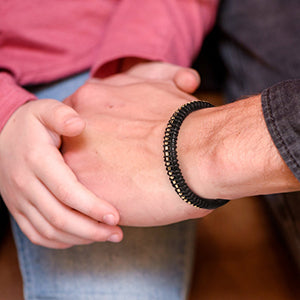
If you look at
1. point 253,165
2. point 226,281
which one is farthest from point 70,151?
point 226,281

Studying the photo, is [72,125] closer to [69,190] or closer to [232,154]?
[69,190]

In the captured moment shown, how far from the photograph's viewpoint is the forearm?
1.47ft

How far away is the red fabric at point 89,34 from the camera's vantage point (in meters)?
0.71

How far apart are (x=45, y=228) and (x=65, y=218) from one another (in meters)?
0.06

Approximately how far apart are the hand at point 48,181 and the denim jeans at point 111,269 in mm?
137

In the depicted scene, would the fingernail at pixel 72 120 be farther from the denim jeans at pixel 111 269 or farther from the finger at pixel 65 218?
the denim jeans at pixel 111 269

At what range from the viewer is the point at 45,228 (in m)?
0.57

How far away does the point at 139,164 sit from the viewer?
0.55 m

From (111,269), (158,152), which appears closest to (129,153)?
(158,152)

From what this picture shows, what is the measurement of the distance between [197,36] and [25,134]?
1.57ft

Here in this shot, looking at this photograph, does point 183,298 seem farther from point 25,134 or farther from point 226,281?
point 25,134

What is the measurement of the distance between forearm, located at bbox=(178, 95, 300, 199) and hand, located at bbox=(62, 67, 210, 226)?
0.05 m

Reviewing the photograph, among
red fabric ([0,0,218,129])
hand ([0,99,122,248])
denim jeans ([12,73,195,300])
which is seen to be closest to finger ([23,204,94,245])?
hand ([0,99,122,248])

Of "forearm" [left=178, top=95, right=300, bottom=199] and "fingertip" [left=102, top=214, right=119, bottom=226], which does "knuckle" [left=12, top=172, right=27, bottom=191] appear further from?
"forearm" [left=178, top=95, right=300, bottom=199]
